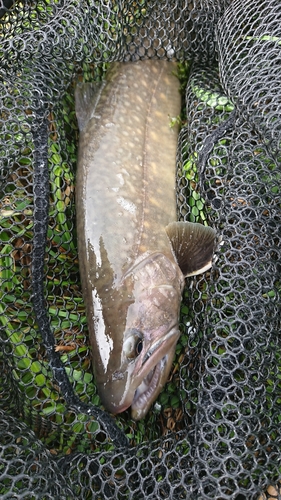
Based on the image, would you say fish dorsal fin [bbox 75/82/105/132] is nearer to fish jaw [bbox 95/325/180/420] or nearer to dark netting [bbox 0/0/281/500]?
dark netting [bbox 0/0/281/500]

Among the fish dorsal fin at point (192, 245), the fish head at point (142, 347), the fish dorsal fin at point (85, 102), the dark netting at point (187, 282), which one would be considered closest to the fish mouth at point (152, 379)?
the fish head at point (142, 347)

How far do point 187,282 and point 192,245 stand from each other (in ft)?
0.83

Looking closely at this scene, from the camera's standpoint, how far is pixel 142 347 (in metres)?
2.17

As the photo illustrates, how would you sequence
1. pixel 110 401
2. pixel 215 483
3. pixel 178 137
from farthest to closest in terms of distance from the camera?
pixel 178 137, pixel 110 401, pixel 215 483

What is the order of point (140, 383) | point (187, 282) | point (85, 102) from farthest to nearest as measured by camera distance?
point (85, 102)
point (187, 282)
point (140, 383)

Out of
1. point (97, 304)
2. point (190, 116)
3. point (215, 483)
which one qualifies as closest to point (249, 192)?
point (190, 116)

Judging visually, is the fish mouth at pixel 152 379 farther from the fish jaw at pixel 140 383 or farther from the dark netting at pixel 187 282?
the dark netting at pixel 187 282

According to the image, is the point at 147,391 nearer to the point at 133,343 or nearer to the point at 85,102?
the point at 133,343

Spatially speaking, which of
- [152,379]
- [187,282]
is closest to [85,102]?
[187,282]

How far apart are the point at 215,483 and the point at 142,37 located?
7.69 feet

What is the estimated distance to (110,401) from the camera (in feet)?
6.97

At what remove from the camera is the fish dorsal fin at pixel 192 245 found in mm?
2316

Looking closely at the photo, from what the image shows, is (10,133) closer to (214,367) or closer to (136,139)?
(136,139)

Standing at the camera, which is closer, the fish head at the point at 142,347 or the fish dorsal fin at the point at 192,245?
the fish head at the point at 142,347
